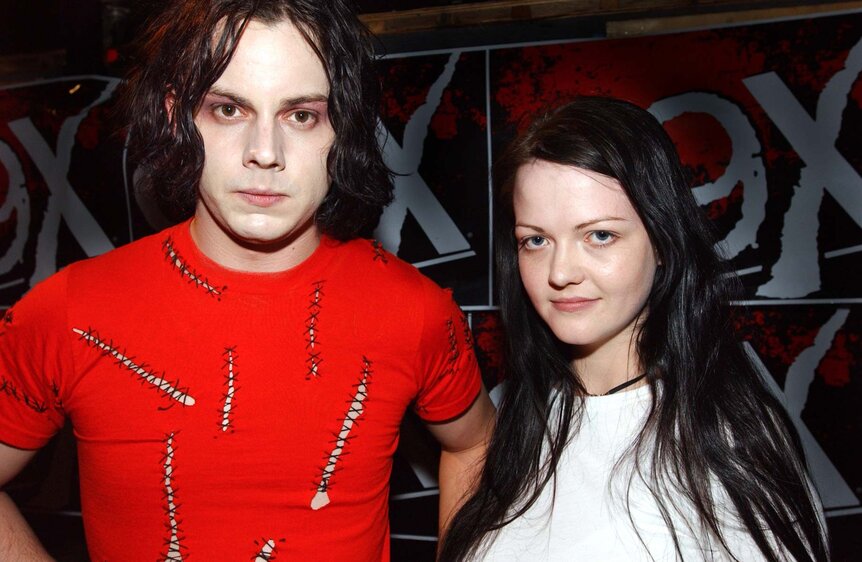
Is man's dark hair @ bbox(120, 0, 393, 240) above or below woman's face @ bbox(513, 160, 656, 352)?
above

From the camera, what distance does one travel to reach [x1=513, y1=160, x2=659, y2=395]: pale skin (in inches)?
50.2

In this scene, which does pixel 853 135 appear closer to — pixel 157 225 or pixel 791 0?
pixel 791 0

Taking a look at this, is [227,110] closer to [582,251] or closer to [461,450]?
[582,251]

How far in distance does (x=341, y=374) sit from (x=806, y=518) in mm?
976

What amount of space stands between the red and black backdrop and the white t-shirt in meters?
0.66

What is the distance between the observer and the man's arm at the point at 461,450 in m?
1.64

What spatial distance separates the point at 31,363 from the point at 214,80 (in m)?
0.69

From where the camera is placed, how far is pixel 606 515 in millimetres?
1299

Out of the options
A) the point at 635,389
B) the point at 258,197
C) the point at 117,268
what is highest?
the point at 258,197

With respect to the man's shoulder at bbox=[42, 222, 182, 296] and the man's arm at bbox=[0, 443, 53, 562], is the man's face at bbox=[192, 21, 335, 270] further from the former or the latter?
the man's arm at bbox=[0, 443, 53, 562]

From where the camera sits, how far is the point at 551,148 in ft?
4.38

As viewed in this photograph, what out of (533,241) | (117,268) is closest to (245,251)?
(117,268)

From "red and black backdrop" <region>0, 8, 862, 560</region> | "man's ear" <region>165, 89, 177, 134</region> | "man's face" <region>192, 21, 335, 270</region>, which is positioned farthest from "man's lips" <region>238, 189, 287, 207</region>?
"red and black backdrop" <region>0, 8, 862, 560</region>

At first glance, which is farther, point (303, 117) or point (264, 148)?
point (303, 117)
